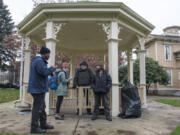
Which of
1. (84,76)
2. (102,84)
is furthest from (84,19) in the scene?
(102,84)

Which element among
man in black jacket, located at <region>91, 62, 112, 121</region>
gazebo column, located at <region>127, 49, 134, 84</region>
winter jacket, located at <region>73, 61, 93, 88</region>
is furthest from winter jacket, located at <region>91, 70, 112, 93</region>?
gazebo column, located at <region>127, 49, 134, 84</region>

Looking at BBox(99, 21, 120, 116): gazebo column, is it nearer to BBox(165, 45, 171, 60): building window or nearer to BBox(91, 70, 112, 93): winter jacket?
Answer: BBox(91, 70, 112, 93): winter jacket

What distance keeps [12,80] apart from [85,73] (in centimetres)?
2083

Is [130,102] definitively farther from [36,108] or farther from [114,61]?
[36,108]

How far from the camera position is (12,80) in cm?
2102

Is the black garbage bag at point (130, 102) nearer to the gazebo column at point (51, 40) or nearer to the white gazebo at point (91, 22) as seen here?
the white gazebo at point (91, 22)

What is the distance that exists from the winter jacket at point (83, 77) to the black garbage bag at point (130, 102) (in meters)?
1.10

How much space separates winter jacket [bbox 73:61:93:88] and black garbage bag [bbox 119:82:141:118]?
1097mm

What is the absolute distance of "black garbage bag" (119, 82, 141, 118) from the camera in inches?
150

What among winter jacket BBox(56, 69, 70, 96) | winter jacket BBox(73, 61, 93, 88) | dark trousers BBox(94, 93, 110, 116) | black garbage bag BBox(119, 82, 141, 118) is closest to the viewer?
winter jacket BBox(56, 69, 70, 96)

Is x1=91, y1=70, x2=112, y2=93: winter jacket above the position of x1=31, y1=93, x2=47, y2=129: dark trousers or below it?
above

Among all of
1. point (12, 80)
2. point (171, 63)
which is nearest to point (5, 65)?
point (12, 80)

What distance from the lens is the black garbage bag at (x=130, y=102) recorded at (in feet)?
12.5

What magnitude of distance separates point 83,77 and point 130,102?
59.8 inches
